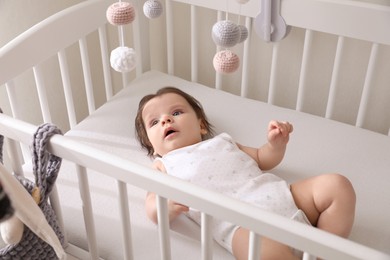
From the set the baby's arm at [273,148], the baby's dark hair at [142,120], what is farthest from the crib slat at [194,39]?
the baby's arm at [273,148]

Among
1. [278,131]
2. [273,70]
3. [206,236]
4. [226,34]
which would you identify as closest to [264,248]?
[206,236]

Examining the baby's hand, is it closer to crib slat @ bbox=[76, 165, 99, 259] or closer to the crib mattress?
the crib mattress

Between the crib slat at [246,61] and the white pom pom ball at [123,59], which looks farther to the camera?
the crib slat at [246,61]

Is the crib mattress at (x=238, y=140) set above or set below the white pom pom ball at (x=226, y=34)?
below

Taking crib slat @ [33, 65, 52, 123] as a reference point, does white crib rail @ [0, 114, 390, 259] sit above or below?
above

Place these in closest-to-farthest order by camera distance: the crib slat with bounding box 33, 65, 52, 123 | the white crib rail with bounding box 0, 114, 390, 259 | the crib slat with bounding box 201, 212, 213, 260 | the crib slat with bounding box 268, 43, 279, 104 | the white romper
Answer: the white crib rail with bounding box 0, 114, 390, 259 → the crib slat with bounding box 201, 212, 213, 260 → the white romper → the crib slat with bounding box 33, 65, 52, 123 → the crib slat with bounding box 268, 43, 279, 104

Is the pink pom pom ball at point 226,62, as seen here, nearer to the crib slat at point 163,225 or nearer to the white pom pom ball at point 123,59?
the white pom pom ball at point 123,59

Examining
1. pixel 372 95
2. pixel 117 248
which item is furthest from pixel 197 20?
pixel 117 248

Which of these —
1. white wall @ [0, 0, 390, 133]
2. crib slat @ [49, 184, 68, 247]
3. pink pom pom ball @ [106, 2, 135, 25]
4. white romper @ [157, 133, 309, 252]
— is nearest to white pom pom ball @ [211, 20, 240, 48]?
pink pom pom ball @ [106, 2, 135, 25]

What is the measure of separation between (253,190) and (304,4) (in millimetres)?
477

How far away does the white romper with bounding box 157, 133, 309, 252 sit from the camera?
1105 mm

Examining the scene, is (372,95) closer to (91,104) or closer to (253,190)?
(253,190)

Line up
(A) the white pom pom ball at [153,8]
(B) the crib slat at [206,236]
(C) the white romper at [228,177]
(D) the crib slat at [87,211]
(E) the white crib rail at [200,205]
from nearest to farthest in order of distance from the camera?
(E) the white crib rail at [200,205] → (B) the crib slat at [206,236] → (D) the crib slat at [87,211] → (C) the white romper at [228,177] → (A) the white pom pom ball at [153,8]

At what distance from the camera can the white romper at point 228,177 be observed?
1.11 meters
